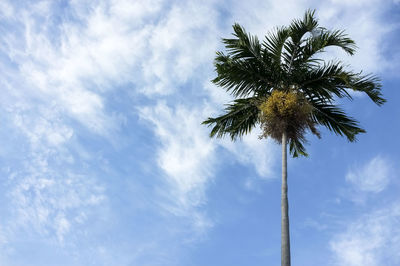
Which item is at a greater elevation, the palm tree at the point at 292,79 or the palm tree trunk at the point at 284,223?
the palm tree at the point at 292,79

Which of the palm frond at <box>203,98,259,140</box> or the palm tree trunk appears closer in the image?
the palm tree trunk

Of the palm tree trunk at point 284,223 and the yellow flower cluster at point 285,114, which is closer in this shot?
the palm tree trunk at point 284,223

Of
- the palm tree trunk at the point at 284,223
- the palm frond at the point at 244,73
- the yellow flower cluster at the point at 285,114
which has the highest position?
the palm frond at the point at 244,73

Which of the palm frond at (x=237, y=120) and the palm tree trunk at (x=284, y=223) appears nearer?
the palm tree trunk at (x=284, y=223)

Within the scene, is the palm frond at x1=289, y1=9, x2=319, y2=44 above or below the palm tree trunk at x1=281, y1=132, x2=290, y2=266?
above

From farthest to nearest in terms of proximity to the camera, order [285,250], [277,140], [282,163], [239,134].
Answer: [239,134] → [277,140] → [282,163] → [285,250]

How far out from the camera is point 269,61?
1470 centimetres

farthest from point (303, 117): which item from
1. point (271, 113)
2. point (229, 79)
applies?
point (229, 79)

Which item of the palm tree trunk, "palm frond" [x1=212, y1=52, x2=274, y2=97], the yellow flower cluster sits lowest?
the palm tree trunk

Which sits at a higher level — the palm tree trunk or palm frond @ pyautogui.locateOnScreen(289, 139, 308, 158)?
palm frond @ pyautogui.locateOnScreen(289, 139, 308, 158)

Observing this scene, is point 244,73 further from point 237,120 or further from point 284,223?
point 284,223

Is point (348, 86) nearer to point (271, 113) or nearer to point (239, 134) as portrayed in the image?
point (271, 113)

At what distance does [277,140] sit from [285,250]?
4.50 m

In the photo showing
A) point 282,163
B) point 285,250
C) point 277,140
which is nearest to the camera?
point 285,250
